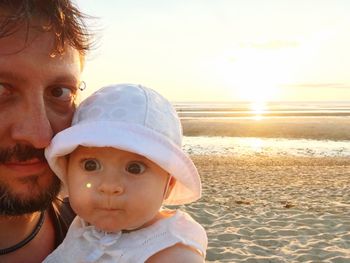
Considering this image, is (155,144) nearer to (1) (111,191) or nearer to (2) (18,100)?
(1) (111,191)

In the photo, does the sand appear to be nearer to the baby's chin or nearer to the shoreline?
the baby's chin

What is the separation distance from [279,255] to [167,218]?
4.35 metres

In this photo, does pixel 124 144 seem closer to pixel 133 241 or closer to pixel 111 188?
pixel 111 188

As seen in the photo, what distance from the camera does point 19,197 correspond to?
223 cm

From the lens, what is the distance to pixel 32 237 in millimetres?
2529

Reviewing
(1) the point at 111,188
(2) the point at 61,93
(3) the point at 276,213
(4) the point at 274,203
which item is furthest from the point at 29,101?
(4) the point at 274,203

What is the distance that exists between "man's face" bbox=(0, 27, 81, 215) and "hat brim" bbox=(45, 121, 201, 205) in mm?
86

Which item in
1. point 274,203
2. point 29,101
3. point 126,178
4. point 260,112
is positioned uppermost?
point 29,101

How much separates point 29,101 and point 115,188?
0.59 metres

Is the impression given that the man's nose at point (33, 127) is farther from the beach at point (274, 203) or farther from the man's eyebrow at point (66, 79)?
the beach at point (274, 203)

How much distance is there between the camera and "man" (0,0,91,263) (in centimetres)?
219

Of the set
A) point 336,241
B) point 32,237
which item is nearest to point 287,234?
point 336,241

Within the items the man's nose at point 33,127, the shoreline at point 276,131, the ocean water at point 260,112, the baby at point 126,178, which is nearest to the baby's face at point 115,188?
the baby at point 126,178

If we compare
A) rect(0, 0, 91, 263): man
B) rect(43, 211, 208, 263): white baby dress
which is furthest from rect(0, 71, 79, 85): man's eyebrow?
rect(43, 211, 208, 263): white baby dress
